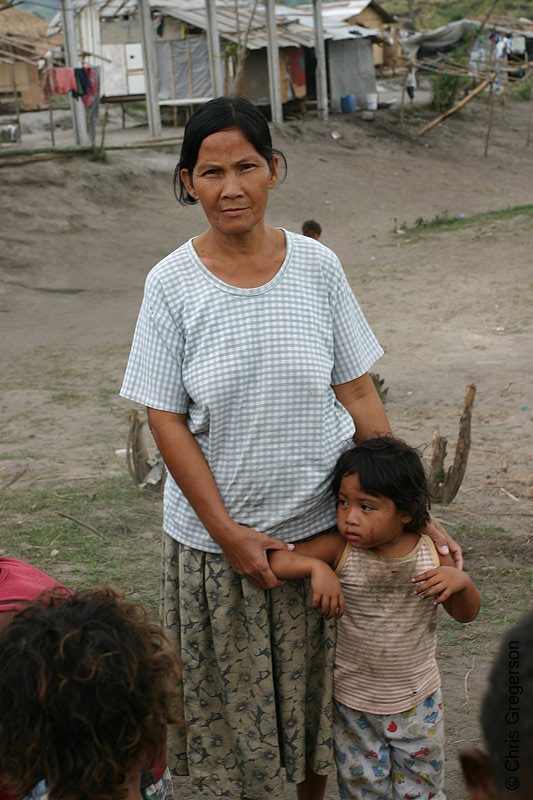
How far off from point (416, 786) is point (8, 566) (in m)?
1.08

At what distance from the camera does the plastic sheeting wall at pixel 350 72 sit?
2408 cm

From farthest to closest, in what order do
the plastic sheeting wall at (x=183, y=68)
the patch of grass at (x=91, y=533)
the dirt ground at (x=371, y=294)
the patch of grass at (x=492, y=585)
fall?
the plastic sheeting wall at (x=183, y=68) → the dirt ground at (x=371, y=294) → the patch of grass at (x=91, y=533) → the patch of grass at (x=492, y=585)

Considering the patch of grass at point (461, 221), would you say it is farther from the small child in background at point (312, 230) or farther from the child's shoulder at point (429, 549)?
the child's shoulder at point (429, 549)

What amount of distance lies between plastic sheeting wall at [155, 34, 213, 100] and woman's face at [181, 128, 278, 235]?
20.4m

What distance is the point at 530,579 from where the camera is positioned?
13.0 ft

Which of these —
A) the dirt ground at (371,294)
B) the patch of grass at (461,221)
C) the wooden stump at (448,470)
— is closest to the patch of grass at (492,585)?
the dirt ground at (371,294)

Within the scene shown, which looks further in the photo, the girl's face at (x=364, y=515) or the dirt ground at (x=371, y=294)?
the dirt ground at (x=371, y=294)

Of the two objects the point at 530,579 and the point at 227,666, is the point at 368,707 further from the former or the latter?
the point at 530,579

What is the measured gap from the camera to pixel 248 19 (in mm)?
22609

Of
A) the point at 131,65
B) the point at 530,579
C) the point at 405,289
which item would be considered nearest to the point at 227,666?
the point at 530,579

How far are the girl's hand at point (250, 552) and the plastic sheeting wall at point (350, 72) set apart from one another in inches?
916

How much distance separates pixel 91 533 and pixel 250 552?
2.59m

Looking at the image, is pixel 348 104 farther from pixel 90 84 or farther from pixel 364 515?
pixel 364 515

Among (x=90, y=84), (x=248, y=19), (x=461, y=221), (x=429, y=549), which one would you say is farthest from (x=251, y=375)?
(x=248, y=19)
